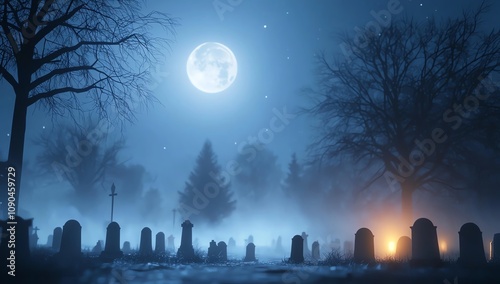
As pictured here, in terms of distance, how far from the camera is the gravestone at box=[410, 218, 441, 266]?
42.2 feet

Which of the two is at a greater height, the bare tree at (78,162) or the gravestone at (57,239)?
the bare tree at (78,162)

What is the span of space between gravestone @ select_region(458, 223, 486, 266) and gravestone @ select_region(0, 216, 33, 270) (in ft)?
39.9

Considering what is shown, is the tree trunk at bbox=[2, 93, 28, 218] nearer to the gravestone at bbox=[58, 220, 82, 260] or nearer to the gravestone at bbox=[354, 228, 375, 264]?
the gravestone at bbox=[58, 220, 82, 260]

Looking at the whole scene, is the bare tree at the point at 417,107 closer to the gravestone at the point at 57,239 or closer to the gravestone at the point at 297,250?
the gravestone at the point at 297,250

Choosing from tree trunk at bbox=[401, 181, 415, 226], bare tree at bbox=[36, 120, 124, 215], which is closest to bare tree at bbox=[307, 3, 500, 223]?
tree trunk at bbox=[401, 181, 415, 226]

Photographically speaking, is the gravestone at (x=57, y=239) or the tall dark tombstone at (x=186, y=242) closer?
the tall dark tombstone at (x=186, y=242)

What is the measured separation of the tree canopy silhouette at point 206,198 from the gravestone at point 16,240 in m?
36.9

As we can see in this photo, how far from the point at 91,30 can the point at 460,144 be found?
15.3 meters

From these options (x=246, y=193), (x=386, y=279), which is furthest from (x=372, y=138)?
(x=246, y=193)

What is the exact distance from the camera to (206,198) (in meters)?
47.3

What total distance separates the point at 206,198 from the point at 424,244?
35540mm

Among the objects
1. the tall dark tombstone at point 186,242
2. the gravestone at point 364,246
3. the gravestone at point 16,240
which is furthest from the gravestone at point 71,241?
the gravestone at point 364,246

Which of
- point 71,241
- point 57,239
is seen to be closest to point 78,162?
point 57,239

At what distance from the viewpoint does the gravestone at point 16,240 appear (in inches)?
369
